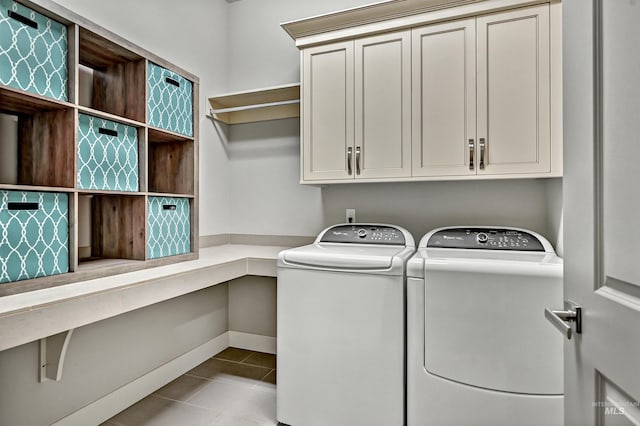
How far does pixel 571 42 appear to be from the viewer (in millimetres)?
779

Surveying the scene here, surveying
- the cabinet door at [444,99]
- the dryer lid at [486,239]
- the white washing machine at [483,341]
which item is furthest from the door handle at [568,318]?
the cabinet door at [444,99]

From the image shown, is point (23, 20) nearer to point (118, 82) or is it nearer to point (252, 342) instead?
point (118, 82)

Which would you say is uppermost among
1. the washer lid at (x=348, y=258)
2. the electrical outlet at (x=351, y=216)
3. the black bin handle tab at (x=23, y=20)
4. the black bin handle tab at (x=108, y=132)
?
the black bin handle tab at (x=23, y=20)

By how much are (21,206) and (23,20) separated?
74 cm

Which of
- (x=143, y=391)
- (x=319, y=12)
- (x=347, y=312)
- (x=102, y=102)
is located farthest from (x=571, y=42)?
(x=143, y=391)

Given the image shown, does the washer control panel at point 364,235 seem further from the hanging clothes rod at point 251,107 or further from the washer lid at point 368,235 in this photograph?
the hanging clothes rod at point 251,107

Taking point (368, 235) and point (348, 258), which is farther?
point (368, 235)

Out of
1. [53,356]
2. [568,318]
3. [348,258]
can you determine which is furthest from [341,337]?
[53,356]

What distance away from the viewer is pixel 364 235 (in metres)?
2.30

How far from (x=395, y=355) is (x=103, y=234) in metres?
1.73

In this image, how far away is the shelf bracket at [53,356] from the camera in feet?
5.48

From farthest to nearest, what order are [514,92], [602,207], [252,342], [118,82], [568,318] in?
[252,342]
[118,82]
[514,92]
[568,318]
[602,207]

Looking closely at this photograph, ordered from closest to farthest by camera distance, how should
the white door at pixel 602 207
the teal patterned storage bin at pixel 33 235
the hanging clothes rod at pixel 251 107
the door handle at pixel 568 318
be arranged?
the white door at pixel 602 207, the door handle at pixel 568 318, the teal patterned storage bin at pixel 33 235, the hanging clothes rod at pixel 251 107

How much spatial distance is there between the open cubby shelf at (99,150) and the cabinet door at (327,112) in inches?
29.0
